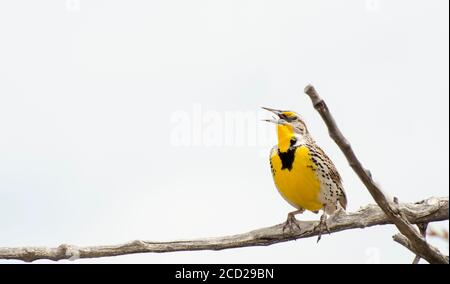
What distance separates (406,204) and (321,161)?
1.30 metres

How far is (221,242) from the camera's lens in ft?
13.2

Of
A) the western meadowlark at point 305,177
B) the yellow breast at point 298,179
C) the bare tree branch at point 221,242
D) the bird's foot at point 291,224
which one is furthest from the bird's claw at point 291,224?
the yellow breast at point 298,179

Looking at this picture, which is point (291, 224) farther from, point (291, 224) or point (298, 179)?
point (298, 179)

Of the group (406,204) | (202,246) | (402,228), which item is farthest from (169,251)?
(402,228)

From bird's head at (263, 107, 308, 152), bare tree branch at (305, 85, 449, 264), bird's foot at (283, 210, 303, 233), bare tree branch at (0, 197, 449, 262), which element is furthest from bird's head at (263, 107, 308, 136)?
bare tree branch at (305, 85, 449, 264)

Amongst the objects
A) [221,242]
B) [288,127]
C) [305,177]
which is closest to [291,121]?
[288,127]

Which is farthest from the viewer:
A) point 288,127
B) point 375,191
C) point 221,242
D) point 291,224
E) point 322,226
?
point 288,127

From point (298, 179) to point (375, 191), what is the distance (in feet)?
7.68

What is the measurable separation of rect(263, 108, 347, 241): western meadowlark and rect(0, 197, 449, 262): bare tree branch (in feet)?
2.90

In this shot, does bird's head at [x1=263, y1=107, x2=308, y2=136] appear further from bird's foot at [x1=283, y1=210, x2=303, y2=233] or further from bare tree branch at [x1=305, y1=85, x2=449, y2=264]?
bare tree branch at [x1=305, y1=85, x2=449, y2=264]

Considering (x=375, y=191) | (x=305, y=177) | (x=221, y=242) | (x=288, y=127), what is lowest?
(x=221, y=242)

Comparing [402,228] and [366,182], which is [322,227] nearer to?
[402,228]

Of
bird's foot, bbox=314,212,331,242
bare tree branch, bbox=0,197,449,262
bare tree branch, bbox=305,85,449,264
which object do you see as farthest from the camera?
bird's foot, bbox=314,212,331,242

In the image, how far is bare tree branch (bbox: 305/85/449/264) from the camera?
8.28ft
